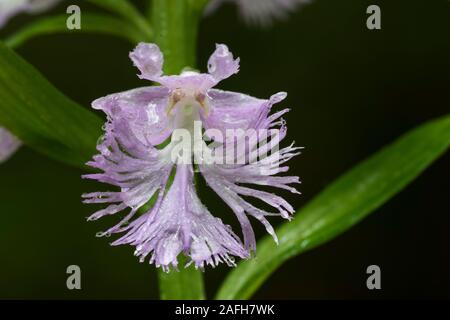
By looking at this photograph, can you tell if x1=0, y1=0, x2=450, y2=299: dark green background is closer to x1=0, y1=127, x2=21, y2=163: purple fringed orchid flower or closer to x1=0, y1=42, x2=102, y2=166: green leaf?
x1=0, y1=127, x2=21, y2=163: purple fringed orchid flower

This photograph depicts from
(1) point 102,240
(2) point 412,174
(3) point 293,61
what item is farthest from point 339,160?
(2) point 412,174

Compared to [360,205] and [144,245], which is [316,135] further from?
[144,245]

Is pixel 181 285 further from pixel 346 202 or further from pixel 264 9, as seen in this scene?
pixel 264 9

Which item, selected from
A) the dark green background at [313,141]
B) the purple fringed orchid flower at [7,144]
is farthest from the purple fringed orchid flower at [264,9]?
the purple fringed orchid flower at [7,144]

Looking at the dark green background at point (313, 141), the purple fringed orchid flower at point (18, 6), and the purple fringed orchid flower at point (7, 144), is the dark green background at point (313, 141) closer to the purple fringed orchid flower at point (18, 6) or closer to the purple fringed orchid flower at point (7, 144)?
the purple fringed orchid flower at point (18, 6)

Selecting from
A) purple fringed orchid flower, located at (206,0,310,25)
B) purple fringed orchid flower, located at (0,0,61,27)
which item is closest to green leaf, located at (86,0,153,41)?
purple fringed orchid flower, located at (0,0,61,27)

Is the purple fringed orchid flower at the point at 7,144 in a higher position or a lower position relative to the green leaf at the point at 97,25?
lower
